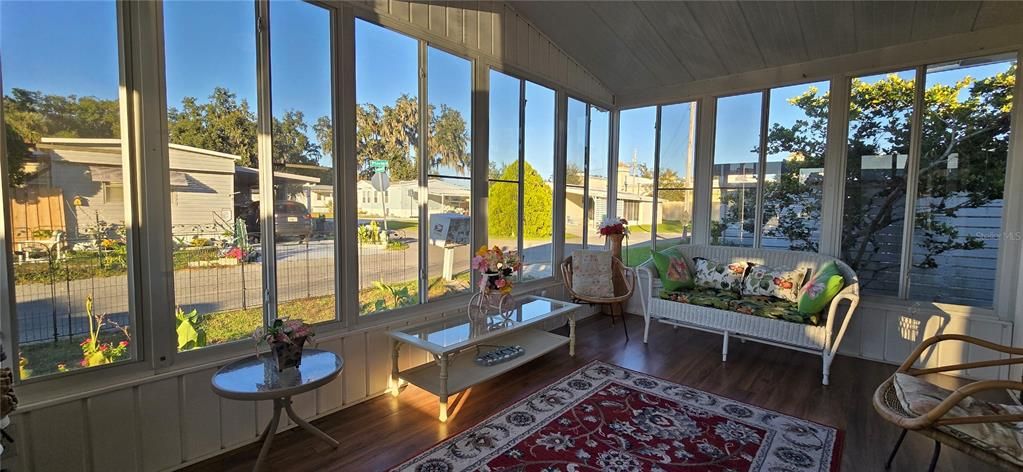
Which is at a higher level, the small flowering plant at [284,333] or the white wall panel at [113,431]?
the small flowering plant at [284,333]

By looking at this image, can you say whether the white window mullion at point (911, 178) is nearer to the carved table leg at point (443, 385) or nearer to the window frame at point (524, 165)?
the window frame at point (524, 165)

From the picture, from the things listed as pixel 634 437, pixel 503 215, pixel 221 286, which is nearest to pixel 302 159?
pixel 221 286

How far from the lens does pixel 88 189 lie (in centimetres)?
190

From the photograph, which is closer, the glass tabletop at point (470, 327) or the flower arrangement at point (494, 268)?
the glass tabletop at point (470, 327)

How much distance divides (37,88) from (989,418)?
13.4ft

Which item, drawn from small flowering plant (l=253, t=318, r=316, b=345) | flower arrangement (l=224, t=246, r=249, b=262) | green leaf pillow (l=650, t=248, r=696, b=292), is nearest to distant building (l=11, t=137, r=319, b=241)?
flower arrangement (l=224, t=246, r=249, b=262)

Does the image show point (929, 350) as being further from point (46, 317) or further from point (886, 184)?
point (46, 317)

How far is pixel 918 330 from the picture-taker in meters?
3.47

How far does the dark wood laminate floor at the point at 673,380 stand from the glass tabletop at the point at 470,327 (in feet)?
1.42


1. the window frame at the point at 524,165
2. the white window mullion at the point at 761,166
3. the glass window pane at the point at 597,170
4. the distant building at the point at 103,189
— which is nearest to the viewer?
the distant building at the point at 103,189

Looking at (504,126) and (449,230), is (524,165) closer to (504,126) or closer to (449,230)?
→ (504,126)

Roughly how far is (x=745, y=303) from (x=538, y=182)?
2.17 m

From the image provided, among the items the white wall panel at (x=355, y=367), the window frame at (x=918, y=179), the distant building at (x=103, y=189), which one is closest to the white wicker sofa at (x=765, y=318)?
the window frame at (x=918, y=179)

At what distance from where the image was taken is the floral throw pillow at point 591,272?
171 inches
